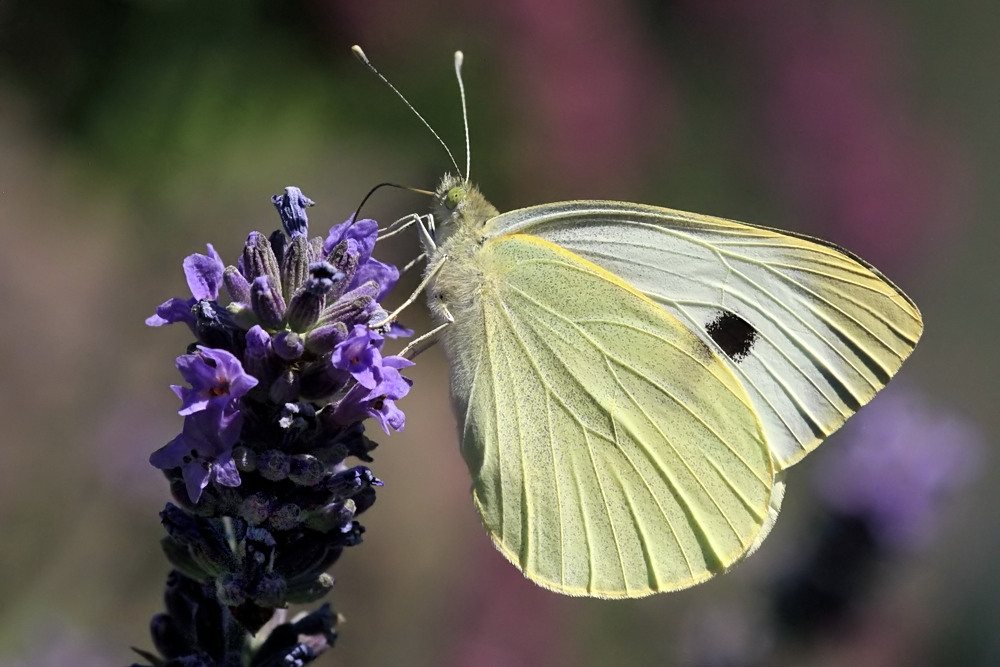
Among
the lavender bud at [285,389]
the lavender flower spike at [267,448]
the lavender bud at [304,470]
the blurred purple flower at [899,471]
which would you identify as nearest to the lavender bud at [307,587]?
the lavender flower spike at [267,448]

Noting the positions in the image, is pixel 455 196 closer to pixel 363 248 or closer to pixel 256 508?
pixel 363 248

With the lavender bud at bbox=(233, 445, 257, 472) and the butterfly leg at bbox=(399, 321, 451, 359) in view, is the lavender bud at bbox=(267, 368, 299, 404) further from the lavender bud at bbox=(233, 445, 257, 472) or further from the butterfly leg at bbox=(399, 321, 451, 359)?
the butterfly leg at bbox=(399, 321, 451, 359)

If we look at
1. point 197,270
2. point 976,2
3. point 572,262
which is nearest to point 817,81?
point 976,2

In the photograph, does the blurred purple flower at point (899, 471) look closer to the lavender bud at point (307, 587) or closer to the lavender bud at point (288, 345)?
the lavender bud at point (307, 587)

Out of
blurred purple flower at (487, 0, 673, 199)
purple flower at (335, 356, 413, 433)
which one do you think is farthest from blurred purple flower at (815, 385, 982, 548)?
blurred purple flower at (487, 0, 673, 199)

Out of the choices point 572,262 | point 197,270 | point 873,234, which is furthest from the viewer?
point 873,234

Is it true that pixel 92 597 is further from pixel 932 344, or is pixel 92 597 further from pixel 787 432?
pixel 932 344

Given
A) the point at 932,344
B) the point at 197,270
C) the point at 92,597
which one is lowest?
the point at 197,270
